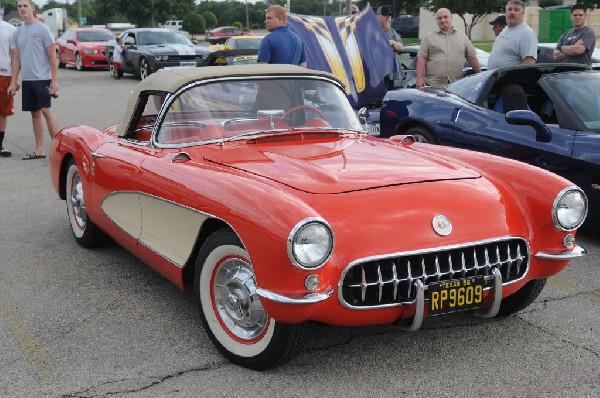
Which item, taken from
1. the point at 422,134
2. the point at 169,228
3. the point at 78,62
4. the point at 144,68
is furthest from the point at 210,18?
the point at 169,228

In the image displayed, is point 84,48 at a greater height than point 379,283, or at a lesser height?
greater

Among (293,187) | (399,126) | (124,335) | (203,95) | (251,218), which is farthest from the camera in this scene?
(399,126)

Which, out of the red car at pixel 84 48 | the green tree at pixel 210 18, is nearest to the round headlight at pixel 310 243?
the red car at pixel 84 48

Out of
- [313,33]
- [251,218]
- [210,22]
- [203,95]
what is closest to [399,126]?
[313,33]

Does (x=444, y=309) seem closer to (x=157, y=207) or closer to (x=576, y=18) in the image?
(x=157, y=207)

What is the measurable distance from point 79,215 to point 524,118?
3.46 meters

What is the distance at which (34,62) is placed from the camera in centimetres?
930

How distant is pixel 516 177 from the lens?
411 centimetres

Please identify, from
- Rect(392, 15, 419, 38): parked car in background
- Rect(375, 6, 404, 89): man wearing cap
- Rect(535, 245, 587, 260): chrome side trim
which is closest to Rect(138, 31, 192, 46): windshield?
Rect(375, 6, 404, 89): man wearing cap

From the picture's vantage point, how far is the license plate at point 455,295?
3.42 metres

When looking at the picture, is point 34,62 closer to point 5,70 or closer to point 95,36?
point 5,70

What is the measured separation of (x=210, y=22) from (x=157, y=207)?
92357 mm

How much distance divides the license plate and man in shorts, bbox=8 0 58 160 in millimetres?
7036

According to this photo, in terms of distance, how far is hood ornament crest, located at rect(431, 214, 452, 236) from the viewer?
11.5ft
